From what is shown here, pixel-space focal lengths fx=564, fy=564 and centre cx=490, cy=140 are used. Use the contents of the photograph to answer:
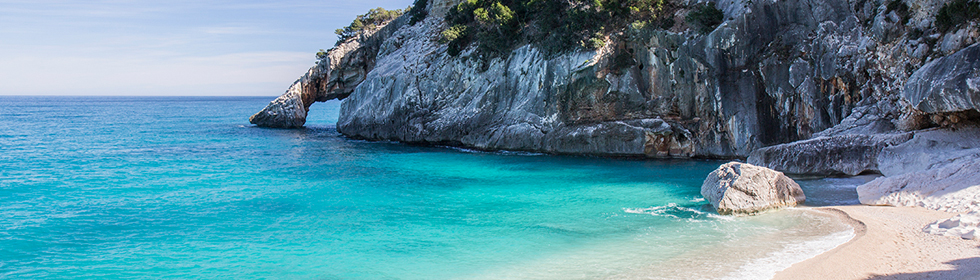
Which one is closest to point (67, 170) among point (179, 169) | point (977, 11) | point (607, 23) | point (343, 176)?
point (179, 169)

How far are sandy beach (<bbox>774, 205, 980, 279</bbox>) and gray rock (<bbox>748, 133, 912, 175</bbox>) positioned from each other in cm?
675

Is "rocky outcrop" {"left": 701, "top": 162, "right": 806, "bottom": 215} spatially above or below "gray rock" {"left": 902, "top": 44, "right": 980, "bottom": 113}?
below

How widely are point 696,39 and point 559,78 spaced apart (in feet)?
27.9

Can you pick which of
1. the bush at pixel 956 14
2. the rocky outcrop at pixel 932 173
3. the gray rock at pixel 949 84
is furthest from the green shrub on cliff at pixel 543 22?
the rocky outcrop at pixel 932 173

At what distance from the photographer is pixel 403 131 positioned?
145 ft

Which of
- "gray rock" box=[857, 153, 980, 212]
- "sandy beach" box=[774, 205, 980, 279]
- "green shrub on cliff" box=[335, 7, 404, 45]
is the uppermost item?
"green shrub on cliff" box=[335, 7, 404, 45]

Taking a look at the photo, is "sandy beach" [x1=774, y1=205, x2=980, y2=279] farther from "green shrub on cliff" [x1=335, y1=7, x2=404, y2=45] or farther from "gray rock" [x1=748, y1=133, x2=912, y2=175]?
"green shrub on cliff" [x1=335, y1=7, x2=404, y2=45]

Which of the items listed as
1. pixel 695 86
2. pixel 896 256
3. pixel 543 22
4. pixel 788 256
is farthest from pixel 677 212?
pixel 543 22

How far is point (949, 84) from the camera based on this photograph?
17.4 metres

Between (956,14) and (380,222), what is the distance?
20.9 meters

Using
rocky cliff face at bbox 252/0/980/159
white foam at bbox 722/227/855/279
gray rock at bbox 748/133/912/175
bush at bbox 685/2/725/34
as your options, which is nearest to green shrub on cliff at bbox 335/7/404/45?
rocky cliff face at bbox 252/0/980/159

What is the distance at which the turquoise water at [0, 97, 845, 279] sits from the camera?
13.6 m

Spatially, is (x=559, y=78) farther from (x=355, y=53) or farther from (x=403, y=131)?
(x=355, y=53)

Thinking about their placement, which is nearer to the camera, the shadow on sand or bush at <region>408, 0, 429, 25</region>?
the shadow on sand
